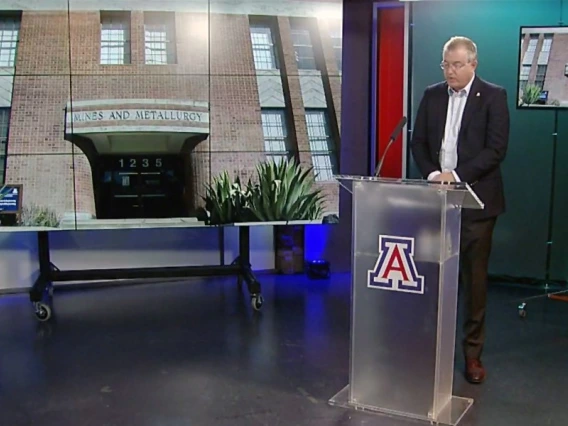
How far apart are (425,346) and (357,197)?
715mm

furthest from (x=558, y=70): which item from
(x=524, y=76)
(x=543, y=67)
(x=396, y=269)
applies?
(x=396, y=269)

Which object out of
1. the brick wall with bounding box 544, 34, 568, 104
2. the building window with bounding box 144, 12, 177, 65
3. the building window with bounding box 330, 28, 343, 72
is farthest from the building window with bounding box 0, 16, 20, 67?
the brick wall with bounding box 544, 34, 568, 104

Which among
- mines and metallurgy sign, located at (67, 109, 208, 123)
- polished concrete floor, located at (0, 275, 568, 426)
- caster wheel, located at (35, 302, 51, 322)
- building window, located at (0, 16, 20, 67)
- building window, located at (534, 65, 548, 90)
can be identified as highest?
building window, located at (0, 16, 20, 67)

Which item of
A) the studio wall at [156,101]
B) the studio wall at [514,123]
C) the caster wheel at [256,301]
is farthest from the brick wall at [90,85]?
the studio wall at [514,123]

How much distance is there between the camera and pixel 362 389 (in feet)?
10.1

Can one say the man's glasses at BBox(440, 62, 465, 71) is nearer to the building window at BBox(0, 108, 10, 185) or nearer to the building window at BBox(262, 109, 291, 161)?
the building window at BBox(262, 109, 291, 161)

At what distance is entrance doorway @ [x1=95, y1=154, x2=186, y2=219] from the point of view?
183 inches

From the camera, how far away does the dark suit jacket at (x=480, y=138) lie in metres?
3.21

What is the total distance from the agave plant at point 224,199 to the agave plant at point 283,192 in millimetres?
86

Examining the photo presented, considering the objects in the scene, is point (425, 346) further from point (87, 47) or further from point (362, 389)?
point (87, 47)

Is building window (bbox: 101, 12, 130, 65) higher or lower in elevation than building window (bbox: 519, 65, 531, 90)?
higher

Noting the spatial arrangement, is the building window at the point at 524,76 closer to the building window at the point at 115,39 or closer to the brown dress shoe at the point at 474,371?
the brown dress shoe at the point at 474,371

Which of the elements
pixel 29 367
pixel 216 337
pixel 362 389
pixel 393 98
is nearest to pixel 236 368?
pixel 216 337

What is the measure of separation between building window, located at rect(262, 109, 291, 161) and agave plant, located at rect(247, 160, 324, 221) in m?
0.06
